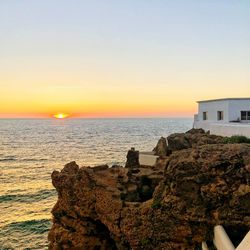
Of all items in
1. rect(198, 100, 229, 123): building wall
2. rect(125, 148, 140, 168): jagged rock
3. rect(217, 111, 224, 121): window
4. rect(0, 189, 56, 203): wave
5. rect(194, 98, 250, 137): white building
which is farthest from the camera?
rect(217, 111, 224, 121): window

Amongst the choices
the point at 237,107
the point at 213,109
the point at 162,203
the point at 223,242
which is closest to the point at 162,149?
the point at 162,203

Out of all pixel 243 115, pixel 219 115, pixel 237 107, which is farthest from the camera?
pixel 219 115

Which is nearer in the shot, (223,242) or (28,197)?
(223,242)

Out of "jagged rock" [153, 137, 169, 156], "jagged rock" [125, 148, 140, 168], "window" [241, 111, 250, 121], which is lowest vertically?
"jagged rock" [125, 148, 140, 168]

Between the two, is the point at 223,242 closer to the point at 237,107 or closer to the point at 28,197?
the point at 237,107

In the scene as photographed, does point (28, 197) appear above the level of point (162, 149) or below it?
below

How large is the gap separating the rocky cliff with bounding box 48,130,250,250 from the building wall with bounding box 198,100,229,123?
22707 millimetres

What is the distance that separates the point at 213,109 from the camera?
4366 cm

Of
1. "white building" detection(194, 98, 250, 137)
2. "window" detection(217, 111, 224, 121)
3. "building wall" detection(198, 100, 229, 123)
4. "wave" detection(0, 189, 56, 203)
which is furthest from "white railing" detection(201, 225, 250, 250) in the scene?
"wave" detection(0, 189, 56, 203)

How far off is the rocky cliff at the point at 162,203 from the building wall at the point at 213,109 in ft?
74.5

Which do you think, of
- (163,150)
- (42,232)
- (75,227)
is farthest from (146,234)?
(42,232)

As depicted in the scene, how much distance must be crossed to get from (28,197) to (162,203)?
1193 inches

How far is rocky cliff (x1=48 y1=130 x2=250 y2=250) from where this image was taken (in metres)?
14.2

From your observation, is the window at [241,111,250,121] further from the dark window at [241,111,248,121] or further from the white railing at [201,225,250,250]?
the white railing at [201,225,250,250]
